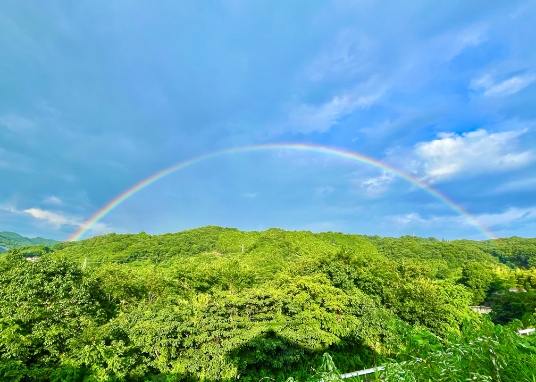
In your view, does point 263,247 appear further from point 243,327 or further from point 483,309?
point 243,327

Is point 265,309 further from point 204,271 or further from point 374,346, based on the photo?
point 204,271

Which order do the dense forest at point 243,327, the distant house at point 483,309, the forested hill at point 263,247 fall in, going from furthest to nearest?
the forested hill at point 263,247 → the distant house at point 483,309 → the dense forest at point 243,327

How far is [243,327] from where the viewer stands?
10.9 metres

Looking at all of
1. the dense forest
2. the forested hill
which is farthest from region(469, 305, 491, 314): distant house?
the dense forest

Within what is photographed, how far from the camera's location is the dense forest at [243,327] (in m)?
A: 1.95

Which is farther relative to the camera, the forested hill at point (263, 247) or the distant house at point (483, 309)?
the forested hill at point (263, 247)

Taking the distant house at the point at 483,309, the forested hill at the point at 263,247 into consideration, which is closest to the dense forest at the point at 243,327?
the distant house at the point at 483,309

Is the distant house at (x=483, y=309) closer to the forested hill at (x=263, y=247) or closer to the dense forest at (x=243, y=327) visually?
the forested hill at (x=263, y=247)

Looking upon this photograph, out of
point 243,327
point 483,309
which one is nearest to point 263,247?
point 483,309

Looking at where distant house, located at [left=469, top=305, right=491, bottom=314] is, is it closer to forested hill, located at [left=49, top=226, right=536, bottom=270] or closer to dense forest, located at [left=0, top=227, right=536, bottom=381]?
forested hill, located at [left=49, top=226, right=536, bottom=270]

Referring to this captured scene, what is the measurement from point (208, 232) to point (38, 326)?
53419 mm

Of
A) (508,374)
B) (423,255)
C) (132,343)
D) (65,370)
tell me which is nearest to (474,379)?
(508,374)

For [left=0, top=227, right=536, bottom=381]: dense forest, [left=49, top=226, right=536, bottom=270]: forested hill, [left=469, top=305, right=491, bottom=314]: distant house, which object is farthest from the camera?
[left=49, top=226, right=536, bottom=270]: forested hill

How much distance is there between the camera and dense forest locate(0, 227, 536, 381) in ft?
6.40
